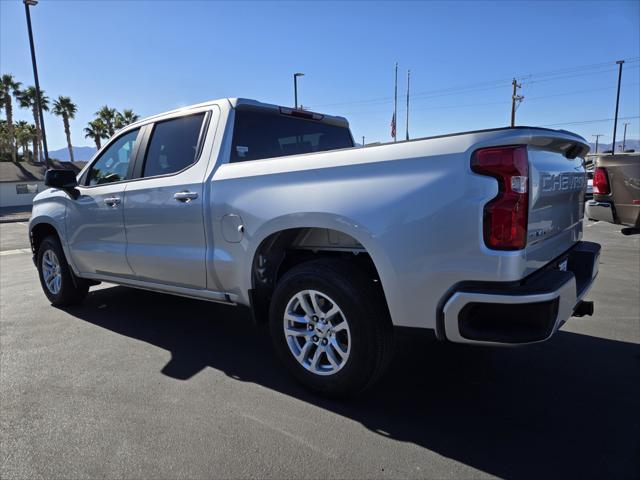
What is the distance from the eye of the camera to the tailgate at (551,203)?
7.73 feet

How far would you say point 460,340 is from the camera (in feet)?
7.72

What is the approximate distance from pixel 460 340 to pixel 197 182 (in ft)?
7.14

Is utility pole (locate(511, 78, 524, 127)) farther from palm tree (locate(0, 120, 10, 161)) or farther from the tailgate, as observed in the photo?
palm tree (locate(0, 120, 10, 161))

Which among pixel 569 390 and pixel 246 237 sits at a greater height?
pixel 246 237

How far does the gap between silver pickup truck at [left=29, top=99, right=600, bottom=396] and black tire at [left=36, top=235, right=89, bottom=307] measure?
81cm

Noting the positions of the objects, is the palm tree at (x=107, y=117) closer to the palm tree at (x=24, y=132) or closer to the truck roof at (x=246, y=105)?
the palm tree at (x=24, y=132)

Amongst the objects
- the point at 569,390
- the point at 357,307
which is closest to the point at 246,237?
the point at 357,307

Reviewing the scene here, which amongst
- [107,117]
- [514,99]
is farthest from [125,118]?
[514,99]

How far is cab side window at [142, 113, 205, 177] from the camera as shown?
3.70 meters

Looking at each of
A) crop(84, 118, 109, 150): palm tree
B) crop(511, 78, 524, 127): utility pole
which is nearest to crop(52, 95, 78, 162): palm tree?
crop(84, 118, 109, 150): palm tree

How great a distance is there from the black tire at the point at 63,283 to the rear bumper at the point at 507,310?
4.31 m

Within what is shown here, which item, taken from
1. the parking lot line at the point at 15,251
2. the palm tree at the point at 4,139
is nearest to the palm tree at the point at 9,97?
the palm tree at the point at 4,139

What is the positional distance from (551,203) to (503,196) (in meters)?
0.61

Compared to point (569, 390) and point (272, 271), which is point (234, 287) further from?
point (569, 390)
